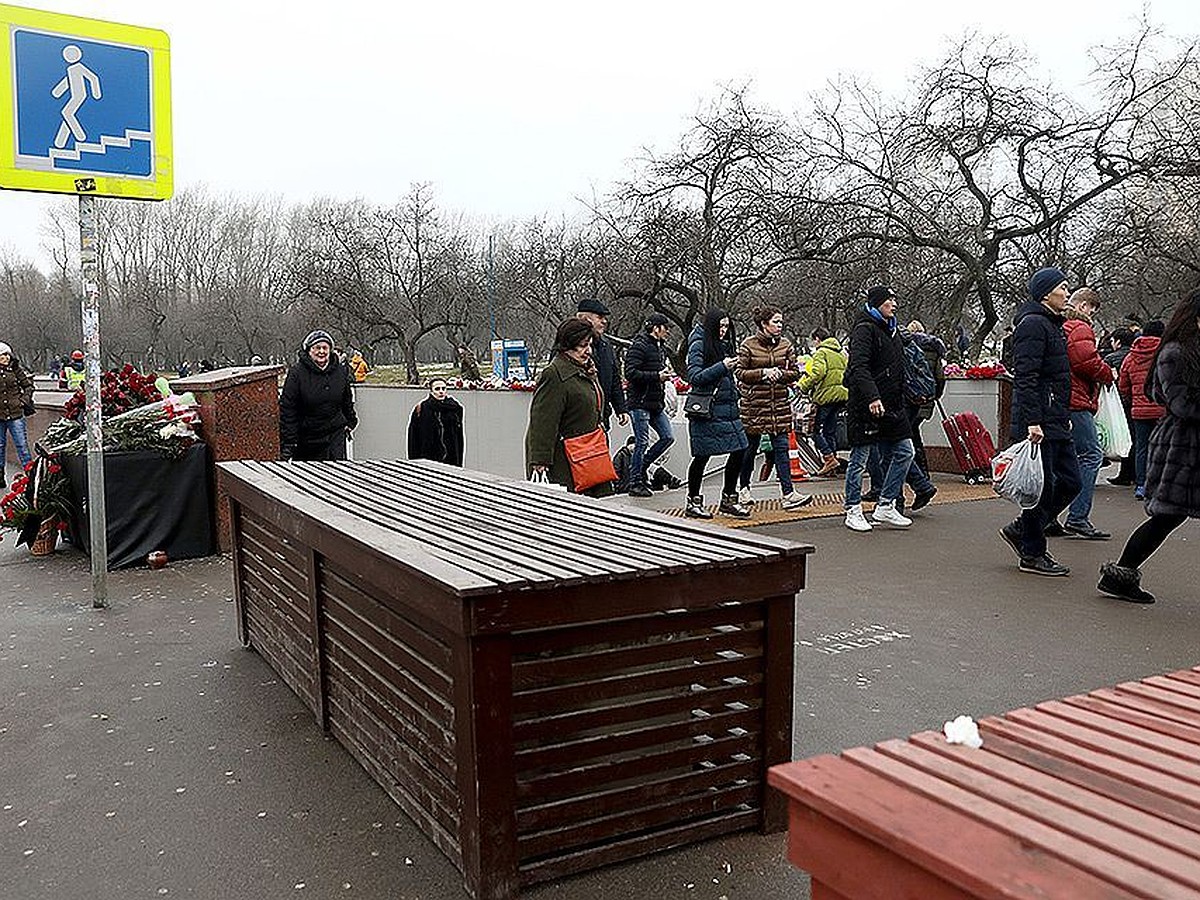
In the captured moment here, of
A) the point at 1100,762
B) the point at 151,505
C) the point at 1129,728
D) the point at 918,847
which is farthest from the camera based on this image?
the point at 151,505

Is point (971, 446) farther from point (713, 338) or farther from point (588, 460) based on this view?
point (588, 460)

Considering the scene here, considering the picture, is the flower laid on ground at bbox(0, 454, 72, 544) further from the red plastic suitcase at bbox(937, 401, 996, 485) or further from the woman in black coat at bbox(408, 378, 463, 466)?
the red plastic suitcase at bbox(937, 401, 996, 485)

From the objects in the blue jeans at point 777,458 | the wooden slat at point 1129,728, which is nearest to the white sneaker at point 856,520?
the blue jeans at point 777,458

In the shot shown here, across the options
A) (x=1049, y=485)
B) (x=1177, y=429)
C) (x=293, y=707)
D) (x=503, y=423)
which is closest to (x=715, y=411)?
(x=1049, y=485)

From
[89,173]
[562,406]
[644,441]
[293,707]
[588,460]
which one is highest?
[89,173]

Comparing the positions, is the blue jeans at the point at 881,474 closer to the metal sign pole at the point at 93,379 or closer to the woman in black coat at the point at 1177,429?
the woman in black coat at the point at 1177,429

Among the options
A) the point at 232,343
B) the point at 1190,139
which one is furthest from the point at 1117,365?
the point at 232,343

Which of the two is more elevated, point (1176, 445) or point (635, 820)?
point (1176, 445)

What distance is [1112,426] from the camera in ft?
32.0

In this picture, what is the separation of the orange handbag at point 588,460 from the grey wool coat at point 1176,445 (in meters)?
3.11

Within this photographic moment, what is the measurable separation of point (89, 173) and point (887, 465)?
21.6ft

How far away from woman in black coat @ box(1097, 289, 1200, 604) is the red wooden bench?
4.01 m

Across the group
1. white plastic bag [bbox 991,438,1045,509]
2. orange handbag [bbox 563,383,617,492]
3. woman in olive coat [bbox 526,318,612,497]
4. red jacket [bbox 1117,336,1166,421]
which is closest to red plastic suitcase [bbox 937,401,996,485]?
red jacket [bbox 1117,336,1166,421]

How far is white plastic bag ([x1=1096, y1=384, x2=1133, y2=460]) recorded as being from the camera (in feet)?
31.8
